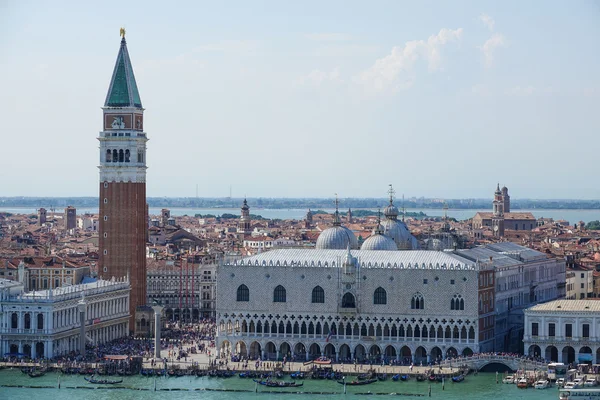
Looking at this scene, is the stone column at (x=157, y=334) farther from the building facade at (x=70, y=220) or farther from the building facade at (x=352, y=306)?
the building facade at (x=70, y=220)

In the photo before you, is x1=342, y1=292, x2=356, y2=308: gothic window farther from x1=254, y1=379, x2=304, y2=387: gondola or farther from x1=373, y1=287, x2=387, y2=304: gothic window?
x1=254, y1=379, x2=304, y2=387: gondola

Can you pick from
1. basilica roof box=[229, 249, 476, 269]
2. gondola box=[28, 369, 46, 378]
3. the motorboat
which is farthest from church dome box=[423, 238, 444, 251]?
gondola box=[28, 369, 46, 378]

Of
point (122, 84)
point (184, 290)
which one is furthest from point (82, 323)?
point (184, 290)

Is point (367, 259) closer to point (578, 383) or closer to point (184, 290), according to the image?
point (578, 383)

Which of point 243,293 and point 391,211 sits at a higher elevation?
point 391,211

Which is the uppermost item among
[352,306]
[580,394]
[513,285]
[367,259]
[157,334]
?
[367,259]

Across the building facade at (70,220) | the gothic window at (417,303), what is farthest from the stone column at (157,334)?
the building facade at (70,220)
